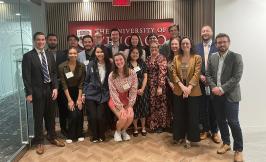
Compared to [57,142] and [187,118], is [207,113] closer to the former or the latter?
[187,118]

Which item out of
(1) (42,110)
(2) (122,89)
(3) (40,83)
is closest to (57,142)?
(1) (42,110)

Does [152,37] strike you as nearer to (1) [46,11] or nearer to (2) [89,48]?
(2) [89,48]

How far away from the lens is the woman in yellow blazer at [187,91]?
3662 millimetres

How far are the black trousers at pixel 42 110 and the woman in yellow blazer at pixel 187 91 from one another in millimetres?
1764

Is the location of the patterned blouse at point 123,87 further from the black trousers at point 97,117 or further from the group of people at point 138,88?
the black trousers at point 97,117

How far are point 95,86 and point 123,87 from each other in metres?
0.44

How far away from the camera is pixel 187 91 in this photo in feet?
12.0

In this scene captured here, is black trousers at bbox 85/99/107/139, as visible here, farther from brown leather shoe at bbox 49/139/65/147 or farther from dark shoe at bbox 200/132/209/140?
dark shoe at bbox 200/132/209/140

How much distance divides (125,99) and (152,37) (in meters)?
1.04

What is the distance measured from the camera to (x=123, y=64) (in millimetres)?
4027

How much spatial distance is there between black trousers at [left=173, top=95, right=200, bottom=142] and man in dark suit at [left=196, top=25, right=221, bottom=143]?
288 millimetres

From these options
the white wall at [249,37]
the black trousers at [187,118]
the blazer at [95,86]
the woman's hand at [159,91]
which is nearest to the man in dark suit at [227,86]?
the black trousers at [187,118]

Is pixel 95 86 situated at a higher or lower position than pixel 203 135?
higher

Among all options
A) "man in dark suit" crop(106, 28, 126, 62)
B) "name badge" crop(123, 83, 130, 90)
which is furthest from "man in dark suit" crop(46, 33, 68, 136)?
"name badge" crop(123, 83, 130, 90)
